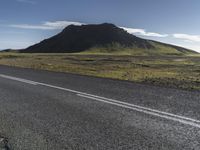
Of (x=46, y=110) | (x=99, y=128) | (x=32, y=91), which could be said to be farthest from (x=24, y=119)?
(x=32, y=91)

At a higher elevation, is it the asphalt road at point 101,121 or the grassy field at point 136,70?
the asphalt road at point 101,121

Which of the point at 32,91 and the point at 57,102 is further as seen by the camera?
the point at 32,91

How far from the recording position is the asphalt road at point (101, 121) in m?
5.16

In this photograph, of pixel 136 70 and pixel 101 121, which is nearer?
pixel 101 121

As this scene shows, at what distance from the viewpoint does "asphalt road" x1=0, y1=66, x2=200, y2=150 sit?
5164 mm

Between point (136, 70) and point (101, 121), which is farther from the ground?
point (101, 121)

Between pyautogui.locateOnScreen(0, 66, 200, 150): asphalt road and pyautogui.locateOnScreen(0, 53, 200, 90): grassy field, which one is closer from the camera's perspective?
pyautogui.locateOnScreen(0, 66, 200, 150): asphalt road

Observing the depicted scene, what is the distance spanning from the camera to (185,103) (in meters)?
8.81

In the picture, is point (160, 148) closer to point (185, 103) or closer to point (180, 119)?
point (180, 119)

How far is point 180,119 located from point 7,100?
5.69m

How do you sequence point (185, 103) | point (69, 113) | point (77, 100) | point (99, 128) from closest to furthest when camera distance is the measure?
point (99, 128) < point (69, 113) < point (185, 103) < point (77, 100)

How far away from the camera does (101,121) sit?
6621mm

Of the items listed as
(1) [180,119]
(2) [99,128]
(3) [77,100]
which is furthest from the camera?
(3) [77,100]

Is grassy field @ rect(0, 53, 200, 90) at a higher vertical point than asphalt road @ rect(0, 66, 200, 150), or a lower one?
lower
